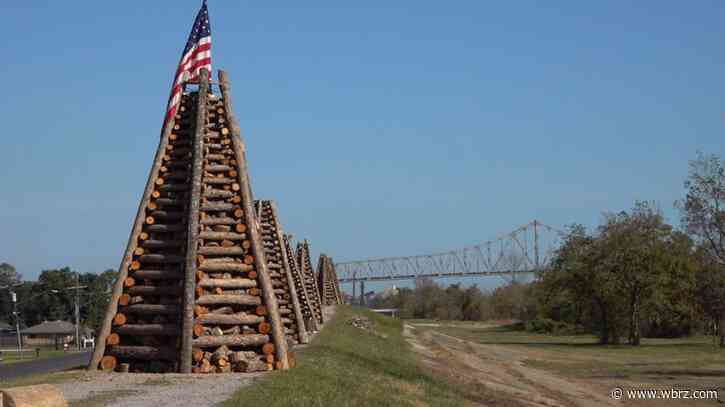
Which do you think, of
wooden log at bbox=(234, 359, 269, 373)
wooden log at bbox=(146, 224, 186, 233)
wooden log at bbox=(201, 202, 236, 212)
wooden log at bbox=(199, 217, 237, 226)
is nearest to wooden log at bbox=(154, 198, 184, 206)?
wooden log at bbox=(146, 224, 186, 233)

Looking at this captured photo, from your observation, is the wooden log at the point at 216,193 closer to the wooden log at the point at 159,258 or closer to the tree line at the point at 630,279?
the wooden log at the point at 159,258

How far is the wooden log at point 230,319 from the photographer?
15602mm

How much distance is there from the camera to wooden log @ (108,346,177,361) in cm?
1545

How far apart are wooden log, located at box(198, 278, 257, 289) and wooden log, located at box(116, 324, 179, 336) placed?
89 centimetres

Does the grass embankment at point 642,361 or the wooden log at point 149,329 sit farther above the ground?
the wooden log at point 149,329

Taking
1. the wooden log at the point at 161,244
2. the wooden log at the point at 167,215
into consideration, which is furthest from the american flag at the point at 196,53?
the wooden log at the point at 161,244

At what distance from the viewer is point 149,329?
15719mm

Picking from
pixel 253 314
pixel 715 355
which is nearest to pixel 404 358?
pixel 253 314

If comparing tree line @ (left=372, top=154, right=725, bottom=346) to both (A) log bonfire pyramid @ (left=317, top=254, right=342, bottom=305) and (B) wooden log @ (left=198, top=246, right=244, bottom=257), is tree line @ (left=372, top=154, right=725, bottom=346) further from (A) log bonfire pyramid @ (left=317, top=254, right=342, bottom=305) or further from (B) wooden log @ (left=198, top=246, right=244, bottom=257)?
(B) wooden log @ (left=198, top=246, right=244, bottom=257)

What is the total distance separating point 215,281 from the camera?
52.5ft

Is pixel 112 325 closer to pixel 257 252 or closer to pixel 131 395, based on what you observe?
pixel 257 252

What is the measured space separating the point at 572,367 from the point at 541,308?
35.6 metres

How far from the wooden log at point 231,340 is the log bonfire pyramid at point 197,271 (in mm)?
17

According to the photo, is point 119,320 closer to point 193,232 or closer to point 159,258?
point 159,258
